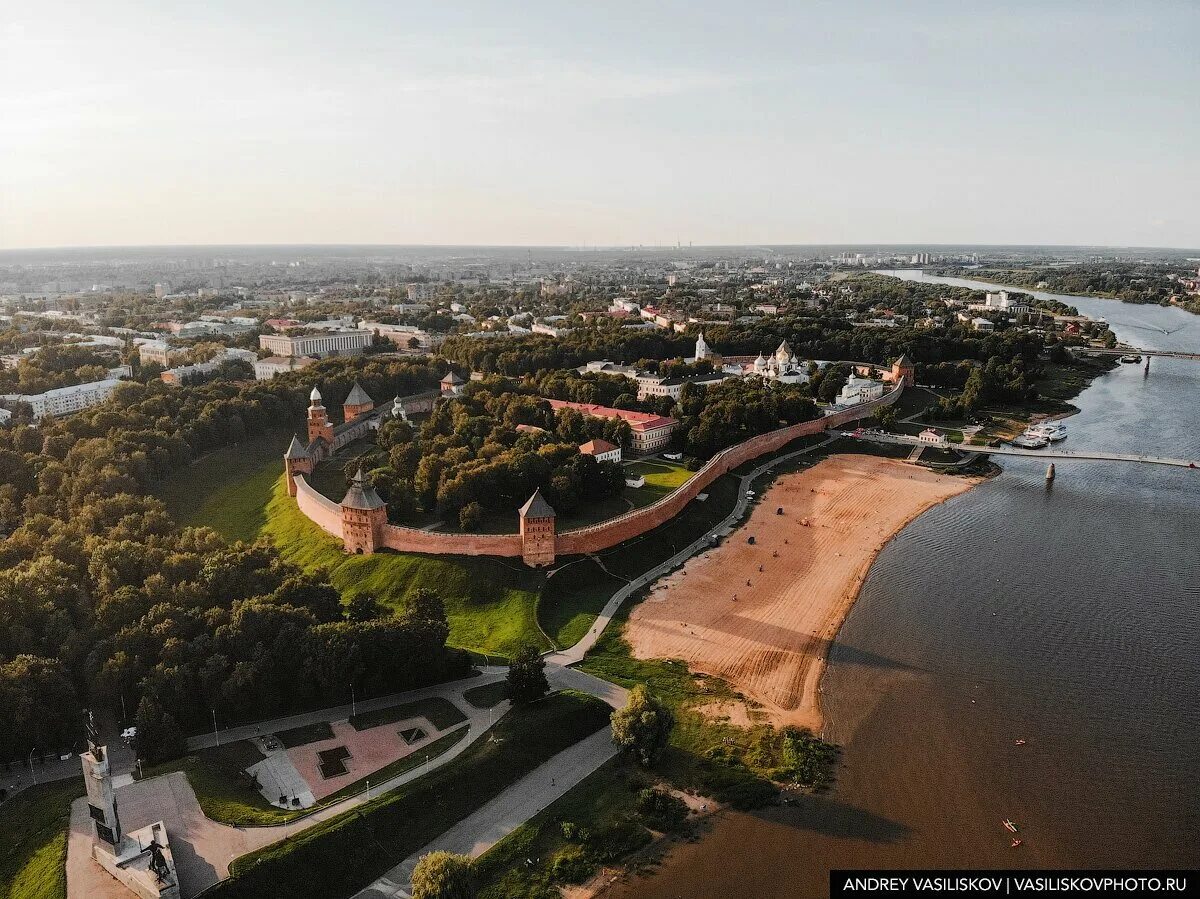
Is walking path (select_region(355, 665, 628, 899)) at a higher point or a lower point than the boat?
lower

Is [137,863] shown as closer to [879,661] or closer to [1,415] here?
[879,661]

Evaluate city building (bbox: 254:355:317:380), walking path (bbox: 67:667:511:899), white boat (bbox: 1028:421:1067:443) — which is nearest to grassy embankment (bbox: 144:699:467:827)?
walking path (bbox: 67:667:511:899)

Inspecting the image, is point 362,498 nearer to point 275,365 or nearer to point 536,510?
point 536,510

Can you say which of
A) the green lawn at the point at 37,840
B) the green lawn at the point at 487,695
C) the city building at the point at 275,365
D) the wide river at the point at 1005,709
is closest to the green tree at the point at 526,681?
the green lawn at the point at 487,695

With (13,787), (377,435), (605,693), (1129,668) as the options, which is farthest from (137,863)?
(377,435)

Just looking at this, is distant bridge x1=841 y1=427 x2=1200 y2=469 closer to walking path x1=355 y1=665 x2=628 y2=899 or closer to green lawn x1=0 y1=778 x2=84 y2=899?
walking path x1=355 y1=665 x2=628 y2=899

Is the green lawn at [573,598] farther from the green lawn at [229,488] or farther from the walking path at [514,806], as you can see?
the green lawn at [229,488]

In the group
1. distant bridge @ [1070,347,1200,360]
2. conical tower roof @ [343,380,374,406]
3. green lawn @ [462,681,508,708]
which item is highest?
distant bridge @ [1070,347,1200,360]
